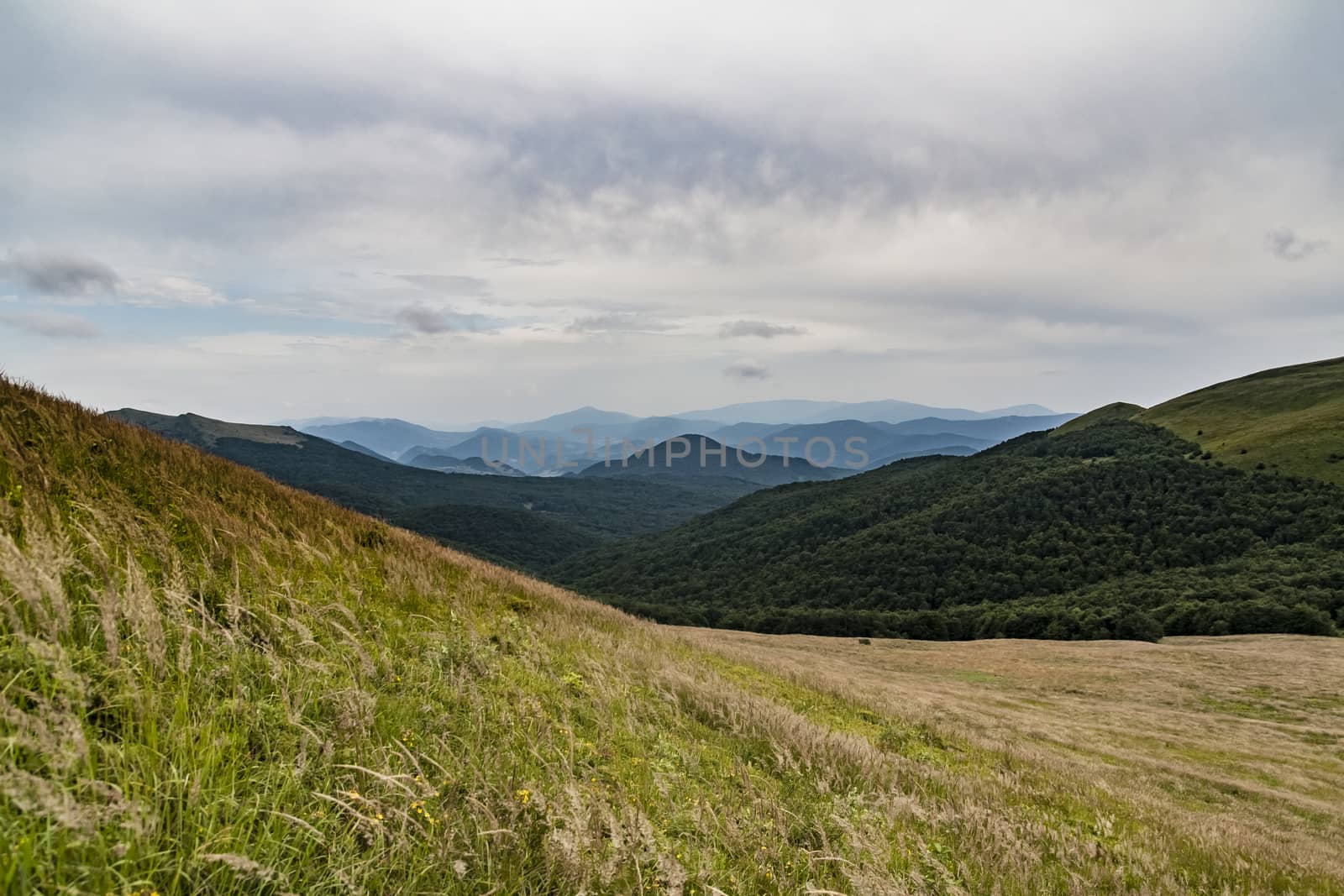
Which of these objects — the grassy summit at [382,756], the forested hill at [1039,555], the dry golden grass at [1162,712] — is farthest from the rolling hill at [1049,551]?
the grassy summit at [382,756]

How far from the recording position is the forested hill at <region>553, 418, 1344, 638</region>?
2443 inches

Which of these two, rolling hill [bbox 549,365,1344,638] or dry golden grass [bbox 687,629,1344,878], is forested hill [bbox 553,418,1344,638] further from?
dry golden grass [bbox 687,629,1344,878]

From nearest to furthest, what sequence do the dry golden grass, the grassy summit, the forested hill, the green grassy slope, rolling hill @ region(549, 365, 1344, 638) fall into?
the grassy summit → the dry golden grass → the forested hill → rolling hill @ region(549, 365, 1344, 638) → the green grassy slope

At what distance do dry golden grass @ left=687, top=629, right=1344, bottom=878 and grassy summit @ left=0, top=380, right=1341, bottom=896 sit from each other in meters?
2.17

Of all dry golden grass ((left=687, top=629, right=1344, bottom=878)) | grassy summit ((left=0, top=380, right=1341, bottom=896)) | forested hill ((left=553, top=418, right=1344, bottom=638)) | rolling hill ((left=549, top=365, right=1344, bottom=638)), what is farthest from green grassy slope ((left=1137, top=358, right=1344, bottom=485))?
grassy summit ((left=0, top=380, right=1341, bottom=896))

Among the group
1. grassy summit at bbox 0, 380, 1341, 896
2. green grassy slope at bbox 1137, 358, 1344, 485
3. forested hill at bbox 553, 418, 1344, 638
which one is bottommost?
forested hill at bbox 553, 418, 1344, 638

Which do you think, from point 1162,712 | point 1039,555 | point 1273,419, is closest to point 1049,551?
point 1039,555

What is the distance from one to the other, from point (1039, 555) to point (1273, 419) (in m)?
61.9

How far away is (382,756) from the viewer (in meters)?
3.30

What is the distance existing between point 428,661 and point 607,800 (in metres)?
2.40

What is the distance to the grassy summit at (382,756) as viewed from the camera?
2.22 m

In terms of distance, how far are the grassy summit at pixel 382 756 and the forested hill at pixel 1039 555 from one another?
57.8 m

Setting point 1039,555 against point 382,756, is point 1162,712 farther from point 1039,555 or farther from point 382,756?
point 1039,555

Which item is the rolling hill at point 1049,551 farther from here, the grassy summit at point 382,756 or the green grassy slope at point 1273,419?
the grassy summit at point 382,756
